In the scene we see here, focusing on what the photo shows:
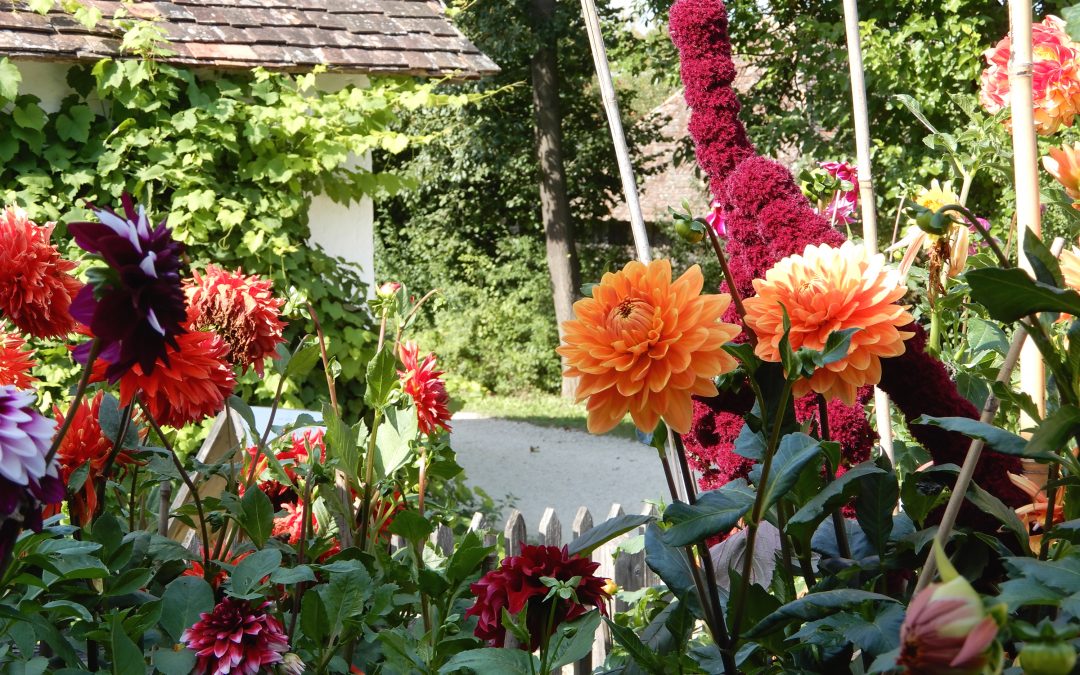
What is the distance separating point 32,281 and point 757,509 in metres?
0.75

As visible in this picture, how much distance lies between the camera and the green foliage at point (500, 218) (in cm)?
1258

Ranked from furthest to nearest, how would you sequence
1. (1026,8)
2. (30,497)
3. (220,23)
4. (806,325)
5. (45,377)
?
1. (220,23)
2. (45,377)
3. (1026,8)
4. (806,325)
5. (30,497)

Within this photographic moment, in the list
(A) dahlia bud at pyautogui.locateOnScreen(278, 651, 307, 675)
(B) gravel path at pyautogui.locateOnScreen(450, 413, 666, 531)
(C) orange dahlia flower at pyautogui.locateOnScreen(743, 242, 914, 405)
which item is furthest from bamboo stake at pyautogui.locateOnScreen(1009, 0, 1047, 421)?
(B) gravel path at pyautogui.locateOnScreen(450, 413, 666, 531)

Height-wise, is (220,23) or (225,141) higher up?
(220,23)

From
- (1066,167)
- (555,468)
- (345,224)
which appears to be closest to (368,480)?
(1066,167)

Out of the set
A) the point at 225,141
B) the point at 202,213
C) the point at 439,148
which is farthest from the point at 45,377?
the point at 439,148

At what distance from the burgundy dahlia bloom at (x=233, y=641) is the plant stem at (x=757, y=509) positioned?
37 centimetres

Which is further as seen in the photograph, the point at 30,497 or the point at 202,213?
the point at 202,213

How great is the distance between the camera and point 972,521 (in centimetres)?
80

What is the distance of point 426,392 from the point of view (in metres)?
1.20

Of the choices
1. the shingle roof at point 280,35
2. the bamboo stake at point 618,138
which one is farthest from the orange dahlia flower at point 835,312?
the shingle roof at point 280,35

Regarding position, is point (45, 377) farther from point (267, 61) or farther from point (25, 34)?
point (267, 61)

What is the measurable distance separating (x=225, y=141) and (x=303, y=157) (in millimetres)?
330

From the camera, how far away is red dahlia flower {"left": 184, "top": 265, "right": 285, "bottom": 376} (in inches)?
44.4
